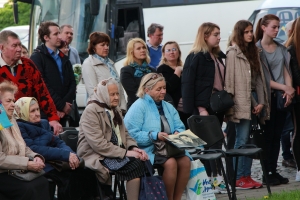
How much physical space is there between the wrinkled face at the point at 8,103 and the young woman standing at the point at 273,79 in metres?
3.88

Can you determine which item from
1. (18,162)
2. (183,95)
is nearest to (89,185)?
(18,162)

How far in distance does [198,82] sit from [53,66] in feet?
5.78

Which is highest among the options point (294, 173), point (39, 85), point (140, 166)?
point (39, 85)

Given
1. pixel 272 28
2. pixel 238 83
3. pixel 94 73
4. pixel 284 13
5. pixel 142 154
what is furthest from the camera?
pixel 284 13

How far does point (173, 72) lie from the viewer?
1103cm

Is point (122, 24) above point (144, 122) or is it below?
above

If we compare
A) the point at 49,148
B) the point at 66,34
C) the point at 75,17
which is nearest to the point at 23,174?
the point at 49,148

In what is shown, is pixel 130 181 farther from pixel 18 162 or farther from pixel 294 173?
pixel 294 173

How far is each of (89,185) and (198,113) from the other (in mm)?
2250

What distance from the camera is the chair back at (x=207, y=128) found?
32.5 ft

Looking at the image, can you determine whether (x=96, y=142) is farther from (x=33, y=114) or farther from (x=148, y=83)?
(x=148, y=83)

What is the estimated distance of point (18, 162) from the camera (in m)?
7.80

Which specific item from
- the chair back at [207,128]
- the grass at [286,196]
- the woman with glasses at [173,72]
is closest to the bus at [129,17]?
the woman with glasses at [173,72]

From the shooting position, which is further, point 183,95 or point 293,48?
point 293,48
